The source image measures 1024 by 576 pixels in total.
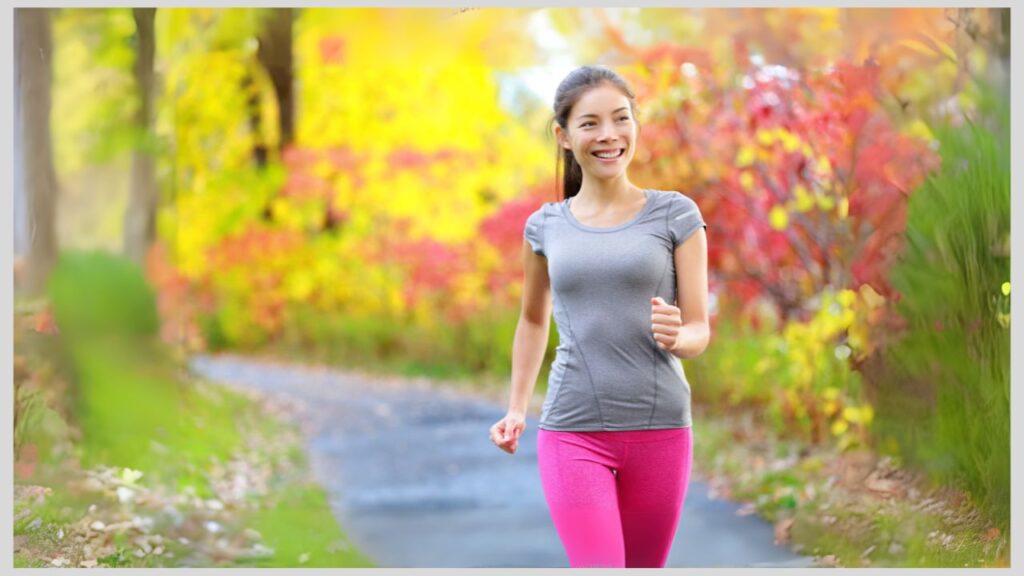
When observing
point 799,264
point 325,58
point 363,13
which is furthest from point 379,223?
point 799,264

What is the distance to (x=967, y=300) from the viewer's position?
3492 mm

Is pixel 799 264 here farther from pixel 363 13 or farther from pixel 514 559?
pixel 363 13

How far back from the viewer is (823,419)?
569cm

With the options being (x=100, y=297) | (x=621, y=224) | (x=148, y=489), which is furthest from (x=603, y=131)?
(x=148, y=489)

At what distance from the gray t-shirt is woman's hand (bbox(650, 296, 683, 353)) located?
0.34 ft

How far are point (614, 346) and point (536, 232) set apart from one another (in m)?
0.27

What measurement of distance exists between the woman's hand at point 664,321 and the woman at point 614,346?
0.16 ft

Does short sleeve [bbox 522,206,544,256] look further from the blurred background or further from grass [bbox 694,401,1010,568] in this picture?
grass [bbox 694,401,1010,568]

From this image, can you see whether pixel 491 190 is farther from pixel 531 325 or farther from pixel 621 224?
pixel 621 224

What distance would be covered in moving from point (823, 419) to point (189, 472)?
9.36 feet

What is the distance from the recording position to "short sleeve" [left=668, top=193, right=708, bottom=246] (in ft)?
6.97

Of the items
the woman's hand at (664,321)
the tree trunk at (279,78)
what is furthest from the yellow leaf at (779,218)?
the tree trunk at (279,78)

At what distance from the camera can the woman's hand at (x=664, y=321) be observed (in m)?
2.00

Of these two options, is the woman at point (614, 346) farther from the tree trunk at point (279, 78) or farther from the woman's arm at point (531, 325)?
the tree trunk at point (279, 78)
